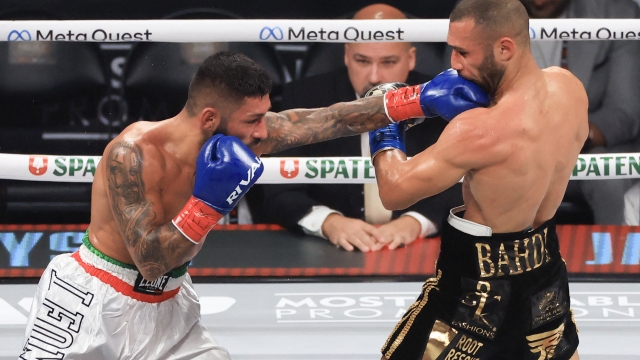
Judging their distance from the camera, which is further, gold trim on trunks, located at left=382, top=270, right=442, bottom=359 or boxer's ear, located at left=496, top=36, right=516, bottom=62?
gold trim on trunks, located at left=382, top=270, right=442, bottom=359

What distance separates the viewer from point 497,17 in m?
2.12

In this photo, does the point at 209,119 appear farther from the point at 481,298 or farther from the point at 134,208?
the point at 481,298

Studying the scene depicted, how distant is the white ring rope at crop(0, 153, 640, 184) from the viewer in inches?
118

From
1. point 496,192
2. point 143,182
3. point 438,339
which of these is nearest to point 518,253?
point 496,192

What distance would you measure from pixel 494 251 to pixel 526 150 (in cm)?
26

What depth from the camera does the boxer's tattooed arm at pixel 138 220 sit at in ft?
6.89

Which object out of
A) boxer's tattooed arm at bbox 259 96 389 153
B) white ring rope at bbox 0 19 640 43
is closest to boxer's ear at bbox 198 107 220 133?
boxer's tattooed arm at bbox 259 96 389 153

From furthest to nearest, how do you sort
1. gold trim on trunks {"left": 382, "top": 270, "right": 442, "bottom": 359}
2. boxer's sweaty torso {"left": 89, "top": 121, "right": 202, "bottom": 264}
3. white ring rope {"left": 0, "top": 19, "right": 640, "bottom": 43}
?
white ring rope {"left": 0, "top": 19, "right": 640, "bottom": 43} → gold trim on trunks {"left": 382, "top": 270, "right": 442, "bottom": 359} → boxer's sweaty torso {"left": 89, "top": 121, "right": 202, "bottom": 264}

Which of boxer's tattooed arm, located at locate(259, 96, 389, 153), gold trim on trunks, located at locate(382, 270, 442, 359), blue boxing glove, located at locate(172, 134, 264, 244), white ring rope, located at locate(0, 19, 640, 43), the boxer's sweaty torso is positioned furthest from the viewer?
white ring rope, located at locate(0, 19, 640, 43)

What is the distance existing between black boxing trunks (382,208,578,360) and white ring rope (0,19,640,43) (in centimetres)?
95

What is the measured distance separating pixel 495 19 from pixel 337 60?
5.85 ft

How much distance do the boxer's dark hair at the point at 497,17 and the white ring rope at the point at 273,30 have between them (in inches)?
33.5

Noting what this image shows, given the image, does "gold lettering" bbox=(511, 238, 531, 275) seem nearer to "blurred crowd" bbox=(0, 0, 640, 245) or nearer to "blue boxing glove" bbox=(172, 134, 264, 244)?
"blue boxing glove" bbox=(172, 134, 264, 244)

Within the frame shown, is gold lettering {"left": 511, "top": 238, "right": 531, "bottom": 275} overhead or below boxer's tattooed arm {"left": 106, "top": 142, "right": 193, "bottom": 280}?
below
